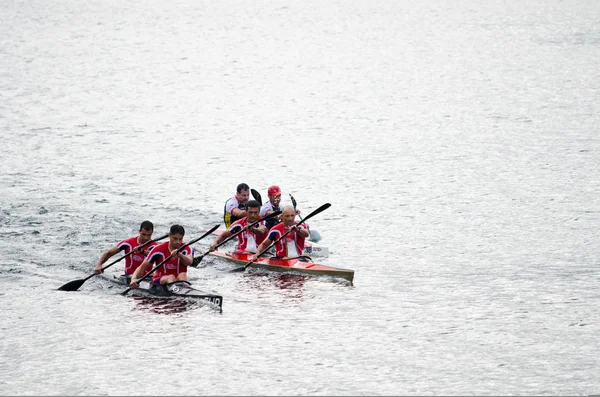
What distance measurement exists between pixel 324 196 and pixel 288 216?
12.9 metres

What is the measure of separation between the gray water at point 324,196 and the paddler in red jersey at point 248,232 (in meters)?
0.89

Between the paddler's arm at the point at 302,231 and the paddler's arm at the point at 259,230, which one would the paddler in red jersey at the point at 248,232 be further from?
the paddler's arm at the point at 302,231

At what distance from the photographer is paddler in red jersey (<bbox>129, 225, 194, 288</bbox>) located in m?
21.5

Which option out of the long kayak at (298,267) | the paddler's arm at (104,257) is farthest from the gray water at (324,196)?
the paddler's arm at (104,257)

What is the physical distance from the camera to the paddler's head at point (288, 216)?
2330cm

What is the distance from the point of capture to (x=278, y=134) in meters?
51.6

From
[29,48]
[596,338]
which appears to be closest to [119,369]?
[596,338]

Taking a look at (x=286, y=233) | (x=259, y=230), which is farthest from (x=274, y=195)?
(x=286, y=233)

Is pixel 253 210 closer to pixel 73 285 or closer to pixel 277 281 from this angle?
pixel 277 281

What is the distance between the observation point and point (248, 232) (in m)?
25.1

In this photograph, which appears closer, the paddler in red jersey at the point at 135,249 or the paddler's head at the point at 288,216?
the paddler in red jersey at the point at 135,249

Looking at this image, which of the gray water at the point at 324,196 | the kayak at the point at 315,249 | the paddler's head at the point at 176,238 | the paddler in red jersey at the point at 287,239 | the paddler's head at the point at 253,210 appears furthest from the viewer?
the kayak at the point at 315,249

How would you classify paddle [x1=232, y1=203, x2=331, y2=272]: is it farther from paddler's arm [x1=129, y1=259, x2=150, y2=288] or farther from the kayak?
paddler's arm [x1=129, y1=259, x2=150, y2=288]

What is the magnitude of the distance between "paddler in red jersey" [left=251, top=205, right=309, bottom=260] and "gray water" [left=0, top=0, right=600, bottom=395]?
0.66m
